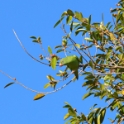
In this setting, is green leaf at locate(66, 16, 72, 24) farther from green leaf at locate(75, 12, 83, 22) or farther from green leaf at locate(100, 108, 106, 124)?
green leaf at locate(100, 108, 106, 124)

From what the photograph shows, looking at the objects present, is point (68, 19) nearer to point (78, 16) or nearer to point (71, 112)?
point (78, 16)

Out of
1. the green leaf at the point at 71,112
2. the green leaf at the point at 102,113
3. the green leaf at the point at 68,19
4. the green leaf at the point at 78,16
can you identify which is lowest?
the green leaf at the point at 102,113

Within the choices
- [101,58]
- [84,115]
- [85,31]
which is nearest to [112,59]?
[101,58]

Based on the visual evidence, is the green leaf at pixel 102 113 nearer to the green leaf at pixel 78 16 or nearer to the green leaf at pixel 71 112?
the green leaf at pixel 71 112

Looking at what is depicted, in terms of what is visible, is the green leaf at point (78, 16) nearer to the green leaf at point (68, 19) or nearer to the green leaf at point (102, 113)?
the green leaf at point (68, 19)

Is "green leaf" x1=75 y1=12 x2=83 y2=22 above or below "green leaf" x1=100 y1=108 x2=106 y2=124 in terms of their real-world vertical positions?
above

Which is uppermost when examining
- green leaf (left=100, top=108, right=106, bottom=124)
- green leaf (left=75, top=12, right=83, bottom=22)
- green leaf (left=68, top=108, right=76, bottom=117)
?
green leaf (left=75, top=12, right=83, bottom=22)

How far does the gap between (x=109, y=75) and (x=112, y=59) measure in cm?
29

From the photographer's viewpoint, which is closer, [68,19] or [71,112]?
[71,112]

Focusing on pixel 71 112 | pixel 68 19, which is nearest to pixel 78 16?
pixel 68 19

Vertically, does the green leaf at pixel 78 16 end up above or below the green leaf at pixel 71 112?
above

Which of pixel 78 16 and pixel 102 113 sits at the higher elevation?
pixel 78 16

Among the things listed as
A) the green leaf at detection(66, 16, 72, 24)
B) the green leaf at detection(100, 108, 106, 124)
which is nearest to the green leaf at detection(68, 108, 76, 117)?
the green leaf at detection(100, 108, 106, 124)

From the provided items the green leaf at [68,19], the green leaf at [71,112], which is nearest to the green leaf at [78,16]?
the green leaf at [68,19]
